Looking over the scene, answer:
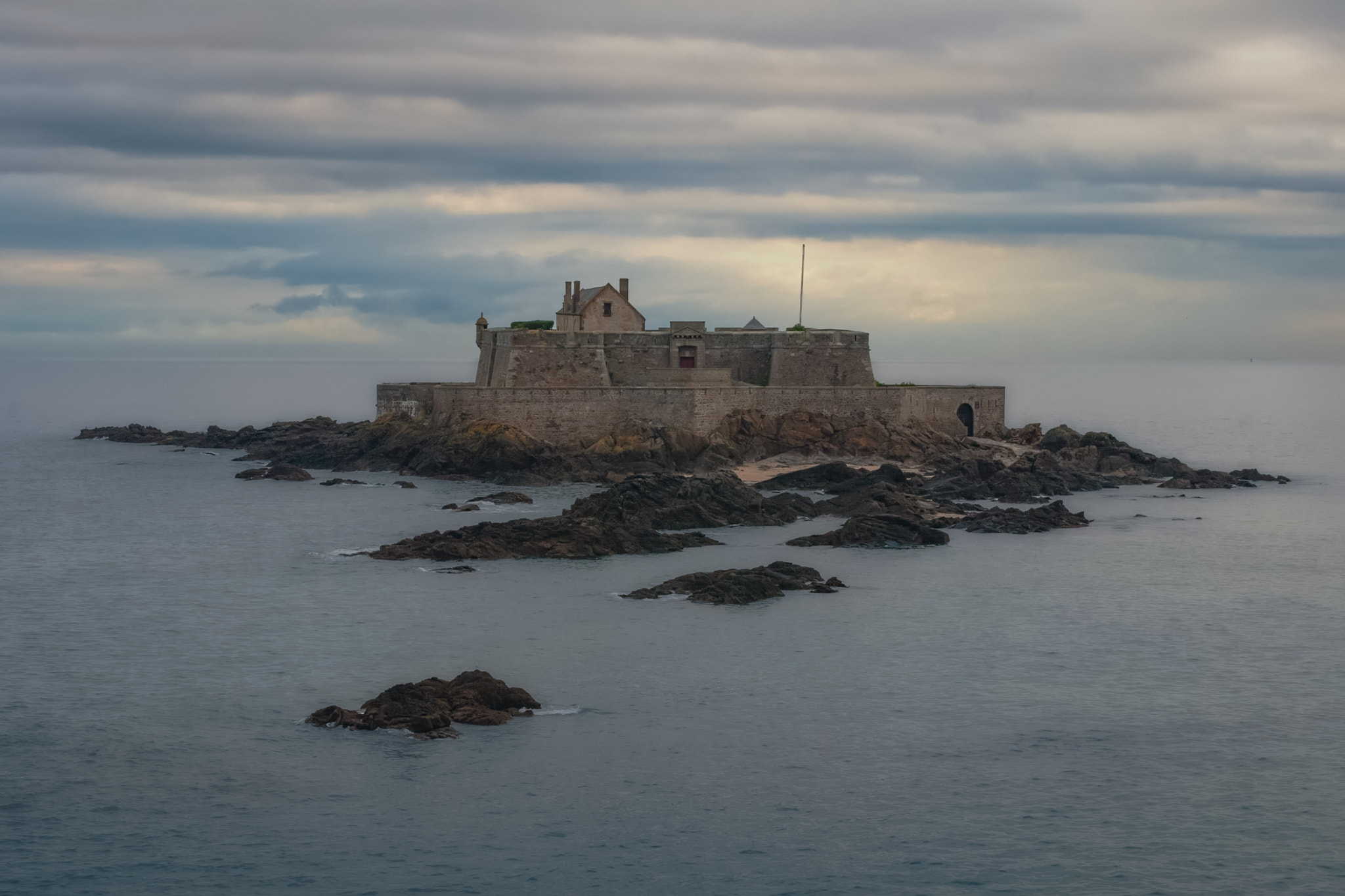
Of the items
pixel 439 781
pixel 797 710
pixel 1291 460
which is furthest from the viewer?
pixel 1291 460

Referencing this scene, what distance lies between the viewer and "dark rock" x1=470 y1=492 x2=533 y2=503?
4931 centimetres

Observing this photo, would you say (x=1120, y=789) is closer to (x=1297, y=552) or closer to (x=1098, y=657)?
(x=1098, y=657)

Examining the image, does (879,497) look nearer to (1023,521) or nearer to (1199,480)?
(1023,521)

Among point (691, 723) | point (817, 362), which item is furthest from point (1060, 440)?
point (691, 723)

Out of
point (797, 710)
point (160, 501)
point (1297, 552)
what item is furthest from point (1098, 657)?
point (160, 501)

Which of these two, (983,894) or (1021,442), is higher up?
(1021,442)

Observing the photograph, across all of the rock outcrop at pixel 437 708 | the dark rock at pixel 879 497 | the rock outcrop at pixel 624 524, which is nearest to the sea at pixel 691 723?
the rock outcrop at pixel 437 708

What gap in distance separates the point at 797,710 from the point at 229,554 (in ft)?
74.9

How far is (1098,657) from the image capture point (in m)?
27.8

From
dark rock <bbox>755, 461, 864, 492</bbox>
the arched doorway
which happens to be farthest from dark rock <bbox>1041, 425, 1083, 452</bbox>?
dark rock <bbox>755, 461, 864, 492</bbox>

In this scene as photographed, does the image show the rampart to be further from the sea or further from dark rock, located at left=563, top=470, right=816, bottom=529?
the sea

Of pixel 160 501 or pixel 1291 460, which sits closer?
pixel 160 501

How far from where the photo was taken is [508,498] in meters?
49.5

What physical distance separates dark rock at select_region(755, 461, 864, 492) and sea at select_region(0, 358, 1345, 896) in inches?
365
